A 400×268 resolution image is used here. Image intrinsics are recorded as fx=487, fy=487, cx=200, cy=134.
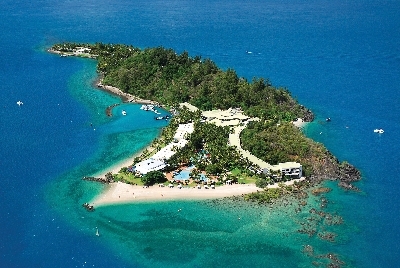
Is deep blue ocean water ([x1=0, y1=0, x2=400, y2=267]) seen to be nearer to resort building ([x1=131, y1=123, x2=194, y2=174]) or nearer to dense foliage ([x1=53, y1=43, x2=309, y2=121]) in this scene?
dense foliage ([x1=53, y1=43, x2=309, y2=121])

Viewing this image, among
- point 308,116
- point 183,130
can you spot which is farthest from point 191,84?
point 308,116

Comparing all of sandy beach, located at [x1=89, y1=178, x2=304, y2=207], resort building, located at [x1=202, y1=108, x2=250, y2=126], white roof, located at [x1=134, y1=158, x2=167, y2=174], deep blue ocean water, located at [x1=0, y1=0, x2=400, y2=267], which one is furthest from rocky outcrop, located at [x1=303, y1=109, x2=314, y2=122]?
white roof, located at [x1=134, y1=158, x2=167, y2=174]

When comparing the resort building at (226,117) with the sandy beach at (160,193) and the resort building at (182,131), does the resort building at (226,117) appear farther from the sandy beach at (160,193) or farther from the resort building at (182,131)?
the sandy beach at (160,193)

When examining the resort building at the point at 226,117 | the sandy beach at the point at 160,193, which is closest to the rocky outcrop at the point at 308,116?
the resort building at the point at 226,117

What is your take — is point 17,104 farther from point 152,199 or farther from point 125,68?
point 152,199

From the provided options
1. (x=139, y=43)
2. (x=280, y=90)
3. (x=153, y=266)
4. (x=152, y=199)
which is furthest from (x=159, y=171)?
(x=139, y=43)
